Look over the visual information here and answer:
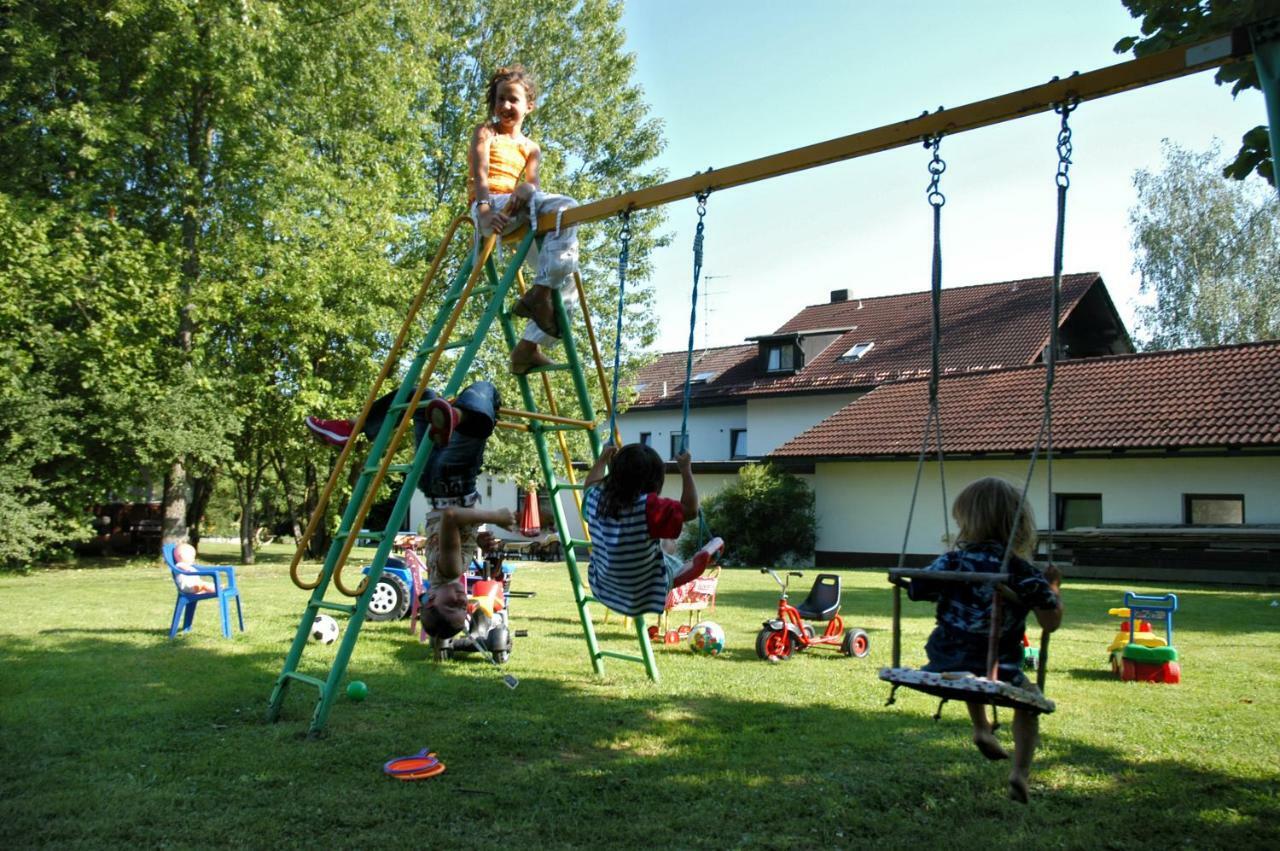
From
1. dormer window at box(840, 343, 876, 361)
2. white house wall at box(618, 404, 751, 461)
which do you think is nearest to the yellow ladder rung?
dormer window at box(840, 343, 876, 361)

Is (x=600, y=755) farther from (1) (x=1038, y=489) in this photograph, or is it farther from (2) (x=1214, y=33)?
(1) (x=1038, y=489)

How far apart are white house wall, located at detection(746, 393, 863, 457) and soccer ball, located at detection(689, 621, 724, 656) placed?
24560mm

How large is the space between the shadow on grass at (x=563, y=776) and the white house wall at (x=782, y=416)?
89.1ft

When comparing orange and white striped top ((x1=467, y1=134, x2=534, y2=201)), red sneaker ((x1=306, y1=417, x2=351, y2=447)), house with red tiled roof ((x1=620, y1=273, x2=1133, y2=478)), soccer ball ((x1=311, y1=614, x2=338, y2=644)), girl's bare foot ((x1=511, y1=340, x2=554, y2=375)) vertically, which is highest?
house with red tiled roof ((x1=620, y1=273, x2=1133, y2=478))

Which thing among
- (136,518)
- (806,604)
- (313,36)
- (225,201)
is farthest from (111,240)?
(806,604)

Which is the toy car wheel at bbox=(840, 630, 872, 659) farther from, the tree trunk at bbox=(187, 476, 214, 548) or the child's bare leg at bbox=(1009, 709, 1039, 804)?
the tree trunk at bbox=(187, 476, 214, 548)

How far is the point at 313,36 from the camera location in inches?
899

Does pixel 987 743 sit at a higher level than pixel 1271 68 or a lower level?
lower

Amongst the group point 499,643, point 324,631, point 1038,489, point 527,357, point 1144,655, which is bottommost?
point 324,631

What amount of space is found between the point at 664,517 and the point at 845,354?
29.9 meters

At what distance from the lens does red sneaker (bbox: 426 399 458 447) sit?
575 cm

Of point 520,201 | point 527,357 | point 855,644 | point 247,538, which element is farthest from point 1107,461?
point 247,538

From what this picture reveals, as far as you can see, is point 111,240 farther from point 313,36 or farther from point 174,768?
point 174,768

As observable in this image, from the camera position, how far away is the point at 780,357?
3641 cm
